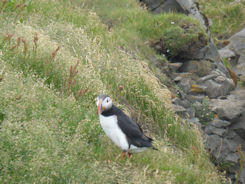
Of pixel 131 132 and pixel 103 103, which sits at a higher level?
pixel 103 103

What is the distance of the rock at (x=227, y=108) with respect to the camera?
9.34 meters

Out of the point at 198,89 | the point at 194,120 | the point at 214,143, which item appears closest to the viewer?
the point at 214,143

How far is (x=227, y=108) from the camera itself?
9492mm

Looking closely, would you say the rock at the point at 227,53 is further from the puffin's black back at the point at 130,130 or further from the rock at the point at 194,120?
the puffin's black back at the point at 130,130

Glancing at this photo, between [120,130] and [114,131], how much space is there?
0.08 metres

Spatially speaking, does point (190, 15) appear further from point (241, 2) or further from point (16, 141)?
point (16, 141)

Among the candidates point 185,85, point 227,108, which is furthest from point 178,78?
point 227,108

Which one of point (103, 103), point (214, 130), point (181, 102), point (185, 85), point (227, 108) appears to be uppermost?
point (103, 103)

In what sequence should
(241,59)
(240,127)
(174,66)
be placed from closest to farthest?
(240,127), (174,66), (241,59)

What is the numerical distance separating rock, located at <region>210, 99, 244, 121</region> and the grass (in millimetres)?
8228

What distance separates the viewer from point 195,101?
10.0 meters

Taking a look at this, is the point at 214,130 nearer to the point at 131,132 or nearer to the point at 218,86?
the point at 218,86

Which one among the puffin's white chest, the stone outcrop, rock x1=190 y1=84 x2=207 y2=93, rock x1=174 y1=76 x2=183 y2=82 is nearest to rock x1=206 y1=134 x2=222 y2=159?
the stone outcrop

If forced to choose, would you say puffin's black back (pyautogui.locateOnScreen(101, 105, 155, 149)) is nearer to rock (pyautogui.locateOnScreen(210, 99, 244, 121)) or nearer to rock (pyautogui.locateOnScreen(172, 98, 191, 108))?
rock (pyautogui.locateOnScreen(172, 98, 191, 108))
